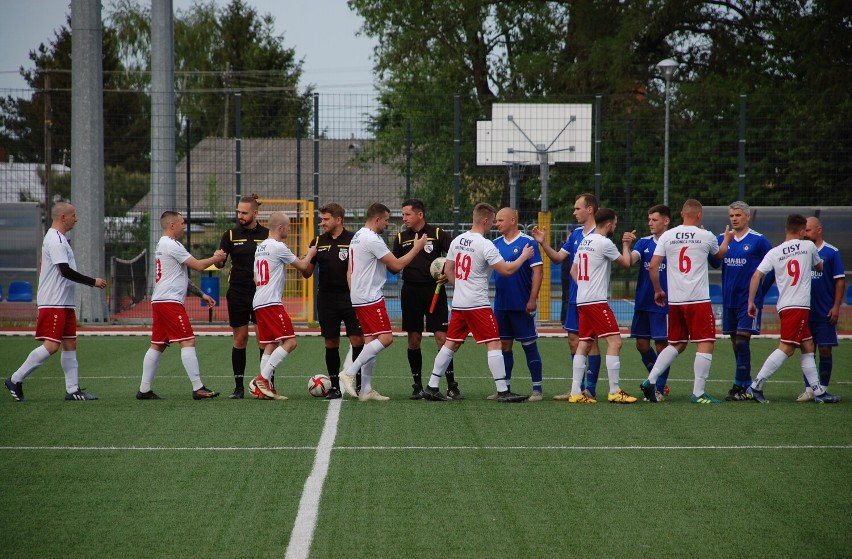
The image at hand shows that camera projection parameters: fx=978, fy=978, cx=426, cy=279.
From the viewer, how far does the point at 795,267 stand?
962 cm

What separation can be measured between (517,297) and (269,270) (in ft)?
8.18

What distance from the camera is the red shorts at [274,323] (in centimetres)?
977

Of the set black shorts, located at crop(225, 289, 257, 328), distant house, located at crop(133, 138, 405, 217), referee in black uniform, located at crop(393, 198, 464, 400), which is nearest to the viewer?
referee in black uniform, located at crop(393, 198, 464, 400)

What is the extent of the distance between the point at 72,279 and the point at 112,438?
92.3 inches

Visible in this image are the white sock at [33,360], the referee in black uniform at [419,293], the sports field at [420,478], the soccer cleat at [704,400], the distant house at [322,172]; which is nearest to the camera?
the sports field at [420,478]

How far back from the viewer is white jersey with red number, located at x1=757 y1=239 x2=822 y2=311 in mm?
9602

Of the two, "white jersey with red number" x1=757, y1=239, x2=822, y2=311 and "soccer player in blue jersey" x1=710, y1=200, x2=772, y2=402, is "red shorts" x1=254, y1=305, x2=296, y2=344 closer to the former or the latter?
"soccer player in blue jersey" x1=710, y1=200, x2=772, y2=402

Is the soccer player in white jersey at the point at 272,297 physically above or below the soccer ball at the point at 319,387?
above

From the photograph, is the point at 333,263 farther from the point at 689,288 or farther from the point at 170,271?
the point at 689,288

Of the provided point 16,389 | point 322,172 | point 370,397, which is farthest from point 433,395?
point 322,172

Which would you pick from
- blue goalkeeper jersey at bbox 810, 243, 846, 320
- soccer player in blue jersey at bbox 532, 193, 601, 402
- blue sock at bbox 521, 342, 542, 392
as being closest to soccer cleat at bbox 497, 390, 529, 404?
blue sock at bbox 521, 342, 542, 392

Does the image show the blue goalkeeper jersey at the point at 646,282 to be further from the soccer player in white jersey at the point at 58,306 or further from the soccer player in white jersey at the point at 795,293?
the soccer player in white jersey at the point at 58,306

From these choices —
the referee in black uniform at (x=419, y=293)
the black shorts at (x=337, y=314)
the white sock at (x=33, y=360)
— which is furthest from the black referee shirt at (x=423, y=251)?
the white sock at (x=33, y=360)

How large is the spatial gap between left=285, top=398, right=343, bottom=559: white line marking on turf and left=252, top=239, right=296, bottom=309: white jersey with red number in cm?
191
